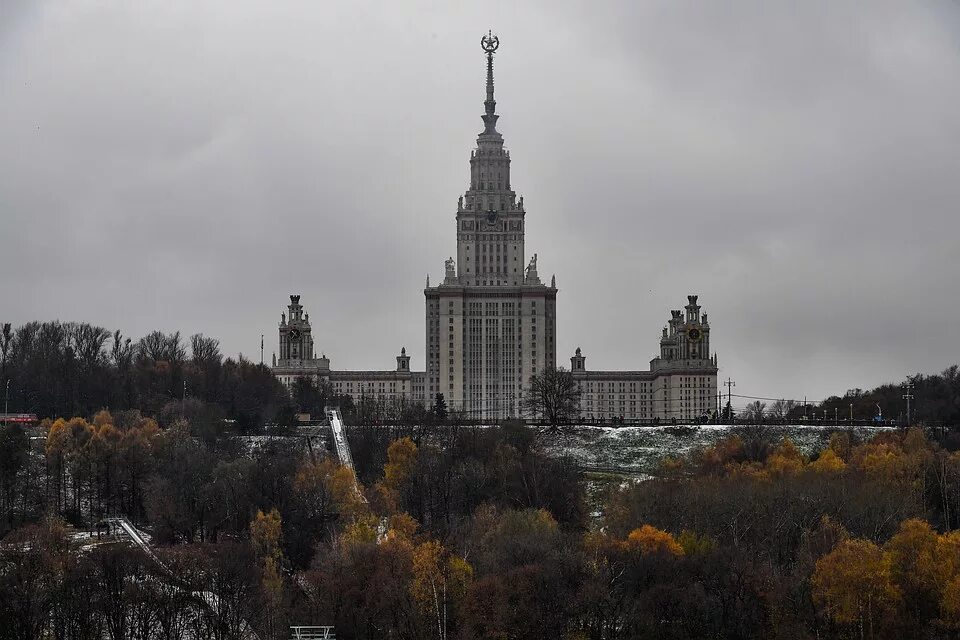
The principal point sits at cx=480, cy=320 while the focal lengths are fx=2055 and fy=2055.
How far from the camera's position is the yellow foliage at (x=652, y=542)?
110 meters

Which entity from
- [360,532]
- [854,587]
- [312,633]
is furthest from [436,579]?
[854,587]

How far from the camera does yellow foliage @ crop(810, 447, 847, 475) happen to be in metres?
138

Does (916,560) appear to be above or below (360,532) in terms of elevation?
below

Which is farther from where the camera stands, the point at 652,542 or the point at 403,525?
the point at 403,525

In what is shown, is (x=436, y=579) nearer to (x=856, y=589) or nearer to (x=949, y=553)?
(x=856, y=589)

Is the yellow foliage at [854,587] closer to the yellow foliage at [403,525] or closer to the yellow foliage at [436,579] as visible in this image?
the yellow foliage at [436,579]

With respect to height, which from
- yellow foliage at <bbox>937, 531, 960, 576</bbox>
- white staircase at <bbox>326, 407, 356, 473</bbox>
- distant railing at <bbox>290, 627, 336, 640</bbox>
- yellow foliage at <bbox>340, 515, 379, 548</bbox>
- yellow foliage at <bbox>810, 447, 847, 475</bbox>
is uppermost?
white staircase at <bbox>326, 407, 356, 473</bbox>

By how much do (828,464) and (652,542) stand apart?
116 feet

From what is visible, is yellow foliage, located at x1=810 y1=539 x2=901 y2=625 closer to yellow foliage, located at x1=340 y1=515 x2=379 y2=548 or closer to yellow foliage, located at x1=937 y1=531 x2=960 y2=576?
yellow foliage, located at x1=937 y1=531 x2=960 y2=576

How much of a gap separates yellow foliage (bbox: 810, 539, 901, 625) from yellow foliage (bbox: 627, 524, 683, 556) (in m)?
8.93

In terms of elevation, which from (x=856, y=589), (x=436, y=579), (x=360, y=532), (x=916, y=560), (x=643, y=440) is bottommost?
(x=856, y=589)

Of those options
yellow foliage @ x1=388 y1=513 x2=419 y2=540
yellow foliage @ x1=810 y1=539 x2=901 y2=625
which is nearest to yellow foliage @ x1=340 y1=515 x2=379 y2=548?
yellow foliage @ x1=388 y1=513 x2=419 y2=540

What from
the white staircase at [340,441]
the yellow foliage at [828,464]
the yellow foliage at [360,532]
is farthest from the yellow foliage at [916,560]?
the white staircase at [340,441]

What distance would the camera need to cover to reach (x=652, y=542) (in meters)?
111
